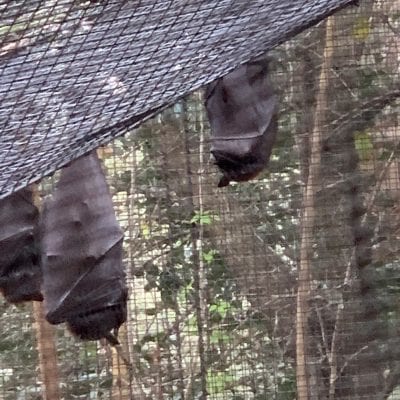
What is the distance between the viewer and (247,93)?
3.56ft

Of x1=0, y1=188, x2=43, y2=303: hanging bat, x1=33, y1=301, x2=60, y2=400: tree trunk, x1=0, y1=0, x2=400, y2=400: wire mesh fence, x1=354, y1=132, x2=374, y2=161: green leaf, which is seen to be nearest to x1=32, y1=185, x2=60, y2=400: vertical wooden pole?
x1=33, y1=301, x2=60, y2=400: tree trunk

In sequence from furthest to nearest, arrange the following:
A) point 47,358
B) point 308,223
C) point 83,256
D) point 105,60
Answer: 1. point 308,223
2. point 47,358
3. point 83,256
4. point 105,60

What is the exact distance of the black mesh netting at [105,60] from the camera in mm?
742

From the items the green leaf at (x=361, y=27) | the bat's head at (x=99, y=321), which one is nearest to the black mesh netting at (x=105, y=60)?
the bat's head at (x=99, y=321)

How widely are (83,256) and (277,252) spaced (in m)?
0.75

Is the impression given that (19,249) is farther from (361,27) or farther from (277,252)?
(361,27)

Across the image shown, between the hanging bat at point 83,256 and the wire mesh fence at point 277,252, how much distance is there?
0.58 m

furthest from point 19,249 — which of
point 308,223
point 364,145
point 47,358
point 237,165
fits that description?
point 364,145

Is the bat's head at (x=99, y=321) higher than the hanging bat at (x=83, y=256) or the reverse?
the reverse

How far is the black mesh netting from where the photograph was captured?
29.2 inches

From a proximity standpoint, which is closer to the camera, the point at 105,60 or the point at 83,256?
the point at 105,60

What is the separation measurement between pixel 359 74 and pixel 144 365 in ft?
2.37

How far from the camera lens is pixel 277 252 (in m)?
1.73

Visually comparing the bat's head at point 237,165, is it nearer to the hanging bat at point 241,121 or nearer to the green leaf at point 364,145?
the hanging bat at point 241,121
